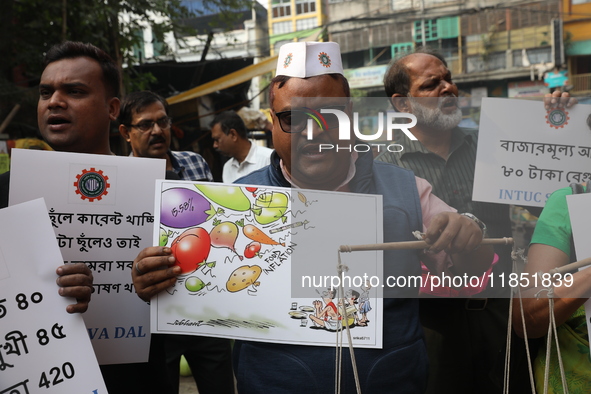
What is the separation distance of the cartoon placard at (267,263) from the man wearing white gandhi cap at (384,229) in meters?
0.05

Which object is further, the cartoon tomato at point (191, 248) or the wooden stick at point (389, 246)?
the cartoon tomato at point (191, 248)

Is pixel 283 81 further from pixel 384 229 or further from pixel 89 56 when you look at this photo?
pixel 89 56

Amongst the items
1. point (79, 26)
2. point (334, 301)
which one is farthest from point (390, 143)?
point (79, 26)

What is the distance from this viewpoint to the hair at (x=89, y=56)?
2.13 m

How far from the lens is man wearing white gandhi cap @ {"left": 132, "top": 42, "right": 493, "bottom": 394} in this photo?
161 cm

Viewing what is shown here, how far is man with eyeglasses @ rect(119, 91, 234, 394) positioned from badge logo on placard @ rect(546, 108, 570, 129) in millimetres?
1501

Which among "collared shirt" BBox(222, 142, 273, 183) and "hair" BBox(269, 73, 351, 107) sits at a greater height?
"collared shirt" BBox(222, 142, 273, 183)

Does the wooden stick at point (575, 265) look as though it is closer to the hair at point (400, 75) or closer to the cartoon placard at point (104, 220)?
the cartoon placard at point (104, 220)

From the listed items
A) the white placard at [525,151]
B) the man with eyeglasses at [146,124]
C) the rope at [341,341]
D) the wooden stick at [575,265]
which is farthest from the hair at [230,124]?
the wooden stick at [575,265]

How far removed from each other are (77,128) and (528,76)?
102 ft

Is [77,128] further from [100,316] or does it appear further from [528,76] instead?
[528,76]

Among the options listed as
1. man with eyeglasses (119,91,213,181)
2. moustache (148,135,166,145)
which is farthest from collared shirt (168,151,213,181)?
moustache (148,135,166,145)

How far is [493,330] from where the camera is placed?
2451 millimetres

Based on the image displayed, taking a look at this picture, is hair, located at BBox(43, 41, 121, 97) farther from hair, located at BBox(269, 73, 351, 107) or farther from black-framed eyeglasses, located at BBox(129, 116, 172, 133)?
black-framed eyeglasses, located at BBox(129, 116, 172, 133)
